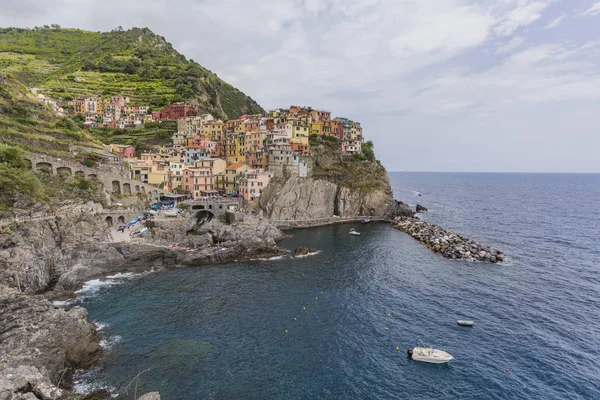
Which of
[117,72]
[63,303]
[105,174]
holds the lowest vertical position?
[63,303]

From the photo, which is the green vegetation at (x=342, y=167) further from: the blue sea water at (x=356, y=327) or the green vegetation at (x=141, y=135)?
the green vegetation at (x=141, y=135)

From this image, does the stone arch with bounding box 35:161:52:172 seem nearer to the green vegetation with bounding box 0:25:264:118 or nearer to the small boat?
the small boat

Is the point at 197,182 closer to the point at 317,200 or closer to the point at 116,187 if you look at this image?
the point at 116,187

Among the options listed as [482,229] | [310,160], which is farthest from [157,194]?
[482,229]

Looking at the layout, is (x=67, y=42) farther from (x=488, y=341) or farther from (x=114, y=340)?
(x=488, y=341)

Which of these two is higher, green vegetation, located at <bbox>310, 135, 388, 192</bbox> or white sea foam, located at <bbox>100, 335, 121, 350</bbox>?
green vegetation, located at <bbox>310, 135, 388, 192</bbox>

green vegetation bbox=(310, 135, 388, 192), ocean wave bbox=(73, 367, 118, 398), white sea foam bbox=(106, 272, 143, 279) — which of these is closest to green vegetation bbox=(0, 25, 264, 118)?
green vegetation bbox=(310, 135, 388, 192)

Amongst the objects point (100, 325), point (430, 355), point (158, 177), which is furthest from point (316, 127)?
point (430, 355)
